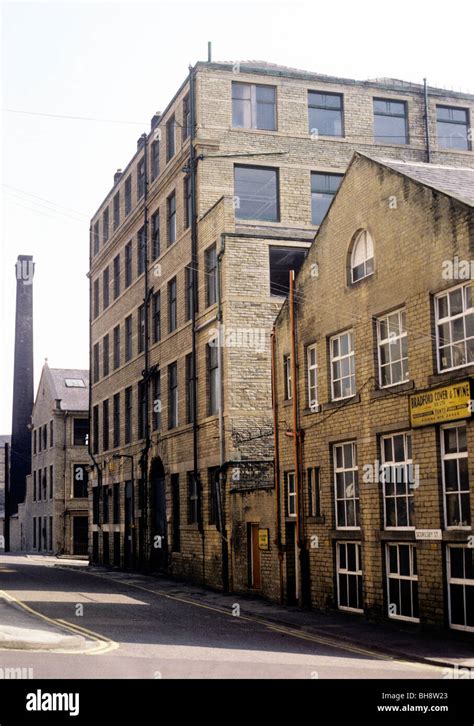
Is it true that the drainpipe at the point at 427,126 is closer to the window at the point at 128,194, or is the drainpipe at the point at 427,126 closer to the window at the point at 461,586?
the window at the point at 128,194

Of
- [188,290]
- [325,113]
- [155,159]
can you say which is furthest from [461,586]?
[155,159]

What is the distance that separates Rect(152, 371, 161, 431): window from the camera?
37.2 metres

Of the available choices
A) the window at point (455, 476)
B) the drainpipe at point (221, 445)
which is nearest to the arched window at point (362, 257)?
the window at point (455, 476)

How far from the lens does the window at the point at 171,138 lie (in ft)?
118

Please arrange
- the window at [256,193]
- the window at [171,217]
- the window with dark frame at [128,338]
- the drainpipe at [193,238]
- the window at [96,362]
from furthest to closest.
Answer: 1. the window at [96,362]
2. the window with dark frame at [128,338]
3. the window at [171,217]
4. the drainpipe at [193,238]
5. the window at [256,193]

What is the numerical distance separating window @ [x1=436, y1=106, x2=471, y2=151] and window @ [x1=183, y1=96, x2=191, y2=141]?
9198 mm

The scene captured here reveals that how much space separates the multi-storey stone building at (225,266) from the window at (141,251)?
85 millimetres

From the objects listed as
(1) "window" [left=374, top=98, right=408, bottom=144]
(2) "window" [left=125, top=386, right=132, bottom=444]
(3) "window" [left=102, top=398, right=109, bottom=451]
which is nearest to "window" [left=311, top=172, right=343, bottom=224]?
(1) "window" [left=374, top=98, right=408, bottom=144]

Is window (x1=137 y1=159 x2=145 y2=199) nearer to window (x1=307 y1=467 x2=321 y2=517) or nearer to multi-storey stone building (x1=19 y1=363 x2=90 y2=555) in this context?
window (x1=307 y1=467 x2=321 y2=517)

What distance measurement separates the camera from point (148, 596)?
1087 inches

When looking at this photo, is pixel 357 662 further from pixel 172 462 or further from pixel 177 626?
pixel 172 462

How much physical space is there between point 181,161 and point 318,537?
53.6 ft

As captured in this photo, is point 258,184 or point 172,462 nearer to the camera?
point 258,184
